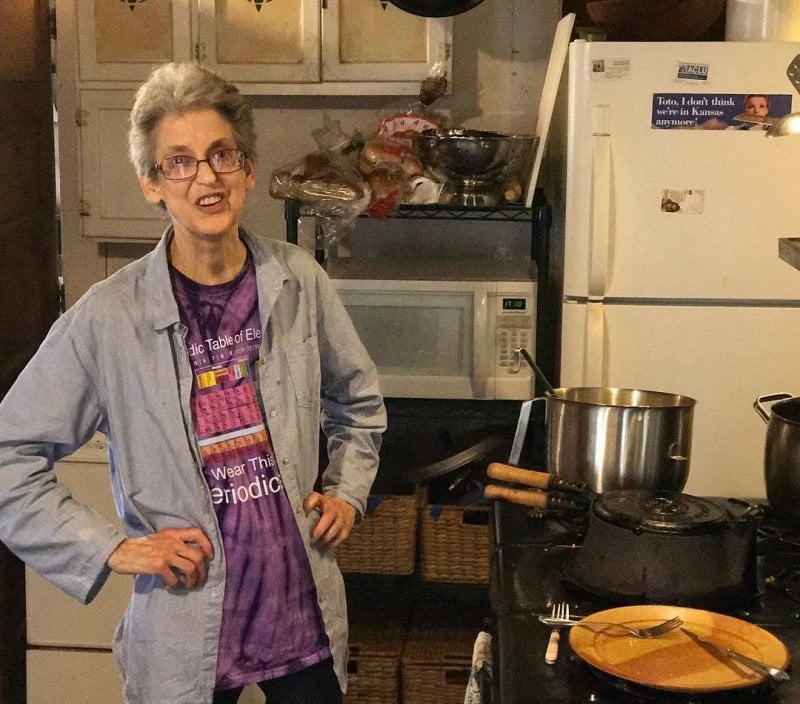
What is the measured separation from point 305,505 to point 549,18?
194 cm

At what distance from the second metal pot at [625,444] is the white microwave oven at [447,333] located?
1021 millimetres

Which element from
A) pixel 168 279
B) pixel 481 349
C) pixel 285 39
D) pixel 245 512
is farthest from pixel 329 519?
pixel 285 39

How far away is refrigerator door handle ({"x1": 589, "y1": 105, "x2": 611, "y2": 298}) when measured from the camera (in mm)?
2449

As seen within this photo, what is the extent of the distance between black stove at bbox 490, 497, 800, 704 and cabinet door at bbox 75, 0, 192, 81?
1820mm

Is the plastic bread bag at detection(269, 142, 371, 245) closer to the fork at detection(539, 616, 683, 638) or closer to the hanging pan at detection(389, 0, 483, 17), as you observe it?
the hanging pan at detection(389, 0, 483, 17)

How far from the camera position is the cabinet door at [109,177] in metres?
3.05

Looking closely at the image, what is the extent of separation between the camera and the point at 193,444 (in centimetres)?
159

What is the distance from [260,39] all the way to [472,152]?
0.72 meters

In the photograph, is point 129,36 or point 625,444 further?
point 129,36

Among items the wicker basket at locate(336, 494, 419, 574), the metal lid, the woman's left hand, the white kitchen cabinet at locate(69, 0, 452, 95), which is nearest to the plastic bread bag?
the white kitchen cabinet at locate(69, 0, 452, 95)

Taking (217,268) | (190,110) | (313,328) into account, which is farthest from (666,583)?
(190,110)

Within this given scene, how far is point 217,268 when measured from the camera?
1682 mm

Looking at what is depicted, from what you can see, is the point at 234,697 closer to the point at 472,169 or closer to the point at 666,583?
the point at 666,583

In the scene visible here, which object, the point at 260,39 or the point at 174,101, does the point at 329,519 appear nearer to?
the point at 174,101
